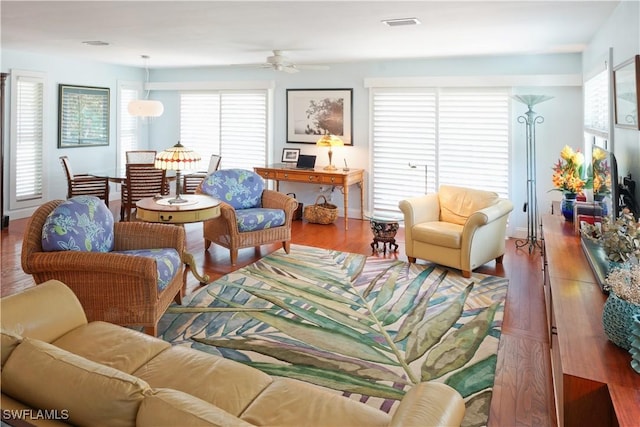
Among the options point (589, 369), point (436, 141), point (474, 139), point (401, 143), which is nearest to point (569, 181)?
point (474, 139)

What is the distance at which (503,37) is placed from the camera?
184 inches

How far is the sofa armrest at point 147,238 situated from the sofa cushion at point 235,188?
1.60 meters

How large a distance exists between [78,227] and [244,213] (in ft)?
6.58

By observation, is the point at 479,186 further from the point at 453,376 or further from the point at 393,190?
the point at 453,376

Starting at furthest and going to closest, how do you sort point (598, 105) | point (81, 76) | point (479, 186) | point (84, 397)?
1. point (81, 76)
2. point (479, 186)
3. point (598, 105)
4. point (84, 397)

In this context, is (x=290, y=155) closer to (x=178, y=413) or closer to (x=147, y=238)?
(x=147, y=238)

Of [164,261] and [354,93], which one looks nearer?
[164,261]

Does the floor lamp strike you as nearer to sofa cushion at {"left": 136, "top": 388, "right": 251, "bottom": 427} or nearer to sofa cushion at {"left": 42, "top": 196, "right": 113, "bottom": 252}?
sofa cushion at {"left": 42, "top": 196, "right": 113, "bottom": 252}

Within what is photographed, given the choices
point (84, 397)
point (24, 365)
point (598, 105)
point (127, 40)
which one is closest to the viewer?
point (84, 397)

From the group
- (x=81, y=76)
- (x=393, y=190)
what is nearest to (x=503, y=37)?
(x=393, y=190)

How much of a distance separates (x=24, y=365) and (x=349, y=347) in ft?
6.60

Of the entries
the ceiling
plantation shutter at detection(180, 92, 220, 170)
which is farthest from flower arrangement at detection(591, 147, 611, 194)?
plantation shutter at detection(180, 92, 220, 170)

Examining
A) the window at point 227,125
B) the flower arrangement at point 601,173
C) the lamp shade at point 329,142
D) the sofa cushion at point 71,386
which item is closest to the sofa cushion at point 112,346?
the sofa cushion at point 71,386

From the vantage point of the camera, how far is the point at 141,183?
624 centimetres
